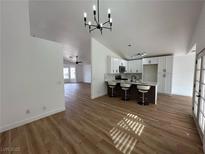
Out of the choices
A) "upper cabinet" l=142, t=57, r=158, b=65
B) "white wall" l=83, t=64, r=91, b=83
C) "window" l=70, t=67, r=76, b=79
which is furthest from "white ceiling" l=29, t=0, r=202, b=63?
"window" l=70, t=67, r=76, b=79

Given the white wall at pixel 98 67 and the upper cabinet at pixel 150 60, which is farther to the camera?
the upper cabinet at pixel 150 60

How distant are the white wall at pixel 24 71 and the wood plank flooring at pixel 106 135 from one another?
0.42 m

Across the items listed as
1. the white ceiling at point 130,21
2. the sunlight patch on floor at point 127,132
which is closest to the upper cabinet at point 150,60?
the white ceiling at point 130,21

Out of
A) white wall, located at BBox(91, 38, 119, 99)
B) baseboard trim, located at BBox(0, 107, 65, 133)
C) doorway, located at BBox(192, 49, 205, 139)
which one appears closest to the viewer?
doorway, located at BBox(192, 49, 205, 139)

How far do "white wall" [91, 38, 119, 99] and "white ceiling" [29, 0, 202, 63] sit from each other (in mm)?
556

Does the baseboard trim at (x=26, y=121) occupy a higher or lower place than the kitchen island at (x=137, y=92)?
lower

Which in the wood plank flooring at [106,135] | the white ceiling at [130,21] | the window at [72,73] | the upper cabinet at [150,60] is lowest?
the wood plank flooring at [106,135]

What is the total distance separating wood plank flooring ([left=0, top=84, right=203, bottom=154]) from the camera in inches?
72.8

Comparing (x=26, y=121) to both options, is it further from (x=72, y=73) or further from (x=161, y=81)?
(x=72, y=73)

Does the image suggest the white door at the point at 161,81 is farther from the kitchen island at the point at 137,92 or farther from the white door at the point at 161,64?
the kitchen island at the point at 137,92

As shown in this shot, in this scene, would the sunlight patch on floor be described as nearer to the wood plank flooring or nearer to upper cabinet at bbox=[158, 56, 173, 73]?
the wood plank flooring

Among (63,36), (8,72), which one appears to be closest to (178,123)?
(8,72)

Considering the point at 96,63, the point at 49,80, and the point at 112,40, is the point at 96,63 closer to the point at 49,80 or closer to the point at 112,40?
the point at 112,40

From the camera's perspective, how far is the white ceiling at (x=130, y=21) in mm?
2849
